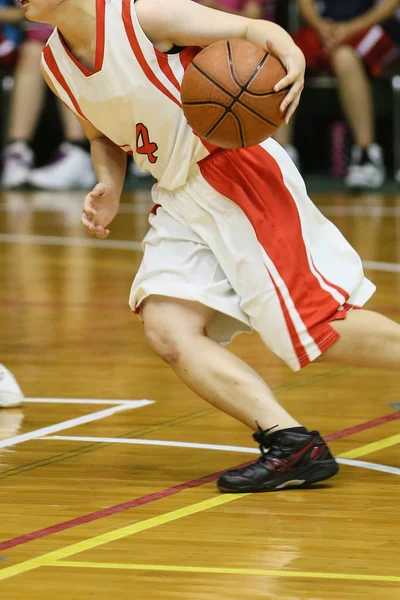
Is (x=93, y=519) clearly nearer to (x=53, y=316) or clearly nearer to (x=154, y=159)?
(x=154, y=159)

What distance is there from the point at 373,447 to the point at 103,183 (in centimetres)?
111

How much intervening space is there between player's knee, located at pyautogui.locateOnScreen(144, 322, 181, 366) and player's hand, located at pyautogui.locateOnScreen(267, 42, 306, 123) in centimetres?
66

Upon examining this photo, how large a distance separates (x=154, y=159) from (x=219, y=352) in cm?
57

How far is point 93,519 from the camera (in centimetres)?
336

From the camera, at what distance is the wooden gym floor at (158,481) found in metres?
2.91

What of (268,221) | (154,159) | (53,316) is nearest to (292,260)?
(268,221)

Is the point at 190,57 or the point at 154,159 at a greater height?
the point at 190,57

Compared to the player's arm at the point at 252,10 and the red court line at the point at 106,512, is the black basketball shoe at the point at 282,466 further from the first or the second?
the player's arm at the point at 252,10

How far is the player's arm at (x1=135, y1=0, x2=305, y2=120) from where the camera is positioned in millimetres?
3496

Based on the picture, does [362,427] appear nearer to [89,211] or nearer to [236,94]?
[89,211]

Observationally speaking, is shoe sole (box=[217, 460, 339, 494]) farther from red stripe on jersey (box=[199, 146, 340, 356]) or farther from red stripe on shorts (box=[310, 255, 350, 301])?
red stripe on shorts (box=[310, 255, 350, 301])

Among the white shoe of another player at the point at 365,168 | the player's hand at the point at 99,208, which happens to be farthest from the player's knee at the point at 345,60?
the player's hand at the point at 99,208

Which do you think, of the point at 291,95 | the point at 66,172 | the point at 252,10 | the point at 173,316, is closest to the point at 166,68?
the point at 291,95

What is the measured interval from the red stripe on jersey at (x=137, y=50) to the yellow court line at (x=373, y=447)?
1.15 meters
